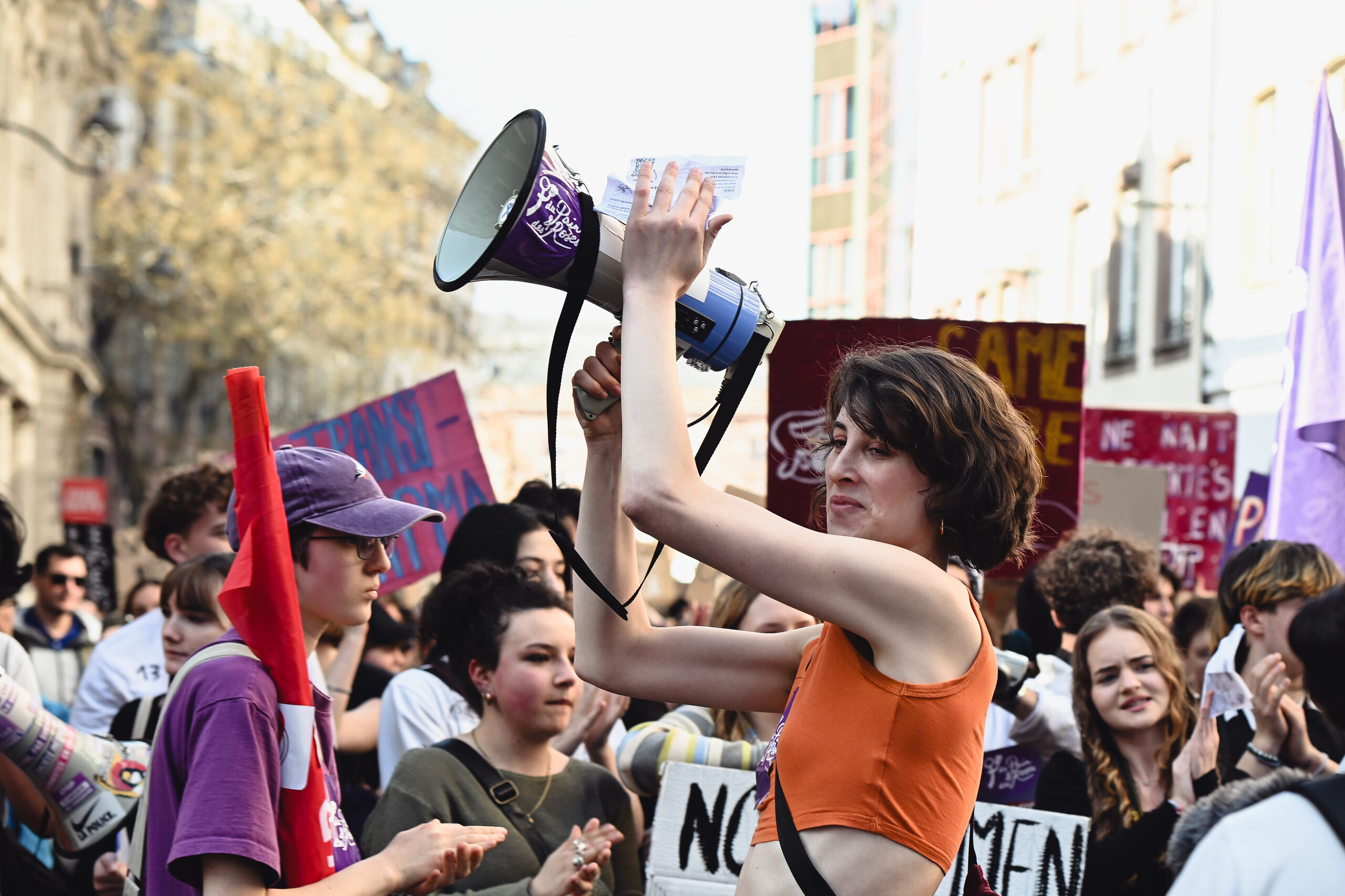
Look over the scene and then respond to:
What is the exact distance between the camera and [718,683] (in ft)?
8.44

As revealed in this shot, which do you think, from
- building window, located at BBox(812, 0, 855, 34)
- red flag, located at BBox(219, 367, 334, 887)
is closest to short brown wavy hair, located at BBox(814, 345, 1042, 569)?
red flag, located at BBox(219, 367, 334, 887)

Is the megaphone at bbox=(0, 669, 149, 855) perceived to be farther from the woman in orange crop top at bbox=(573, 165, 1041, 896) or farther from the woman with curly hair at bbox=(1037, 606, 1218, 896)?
the woman with curly hair at bbox=(1037, 606, 1218, 896)

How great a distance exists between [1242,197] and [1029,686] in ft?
42.9

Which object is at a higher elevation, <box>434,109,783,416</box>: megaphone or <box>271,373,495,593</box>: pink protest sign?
<box>434,109,783,416</box>: megaphone

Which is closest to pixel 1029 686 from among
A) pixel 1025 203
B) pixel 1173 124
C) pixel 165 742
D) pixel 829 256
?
pixel 165 742

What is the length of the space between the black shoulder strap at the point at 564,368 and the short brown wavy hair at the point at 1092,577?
118 inches

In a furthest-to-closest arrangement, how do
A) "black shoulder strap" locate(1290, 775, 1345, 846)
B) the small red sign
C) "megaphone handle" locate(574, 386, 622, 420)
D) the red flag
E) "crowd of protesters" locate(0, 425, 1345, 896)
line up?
the small red sign, "crowd of protesters" locate(0, 425, 1345, 896), the red flag, "megaphone handle" locate(574, 386, 622, 420), "black shoulder strap" locate(1290, 775, 1345, 846)

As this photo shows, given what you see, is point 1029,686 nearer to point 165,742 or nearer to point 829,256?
point 165,742

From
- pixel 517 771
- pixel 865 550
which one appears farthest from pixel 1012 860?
pixel 865 550

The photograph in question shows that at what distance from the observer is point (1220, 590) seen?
483 cm

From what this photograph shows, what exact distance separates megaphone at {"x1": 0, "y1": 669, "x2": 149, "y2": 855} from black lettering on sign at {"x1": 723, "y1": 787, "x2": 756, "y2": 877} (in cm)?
139

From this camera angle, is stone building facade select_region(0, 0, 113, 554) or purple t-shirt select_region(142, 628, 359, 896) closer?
purple t-shirt select_region(142, 628, 359, 896)

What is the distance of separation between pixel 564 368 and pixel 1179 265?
17308 millimetres

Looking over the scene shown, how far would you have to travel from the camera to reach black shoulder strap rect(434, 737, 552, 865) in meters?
3.70
